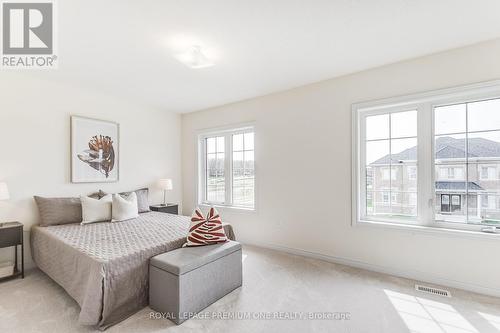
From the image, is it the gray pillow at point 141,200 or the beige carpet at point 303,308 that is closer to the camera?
the beige carpet at point 303,308

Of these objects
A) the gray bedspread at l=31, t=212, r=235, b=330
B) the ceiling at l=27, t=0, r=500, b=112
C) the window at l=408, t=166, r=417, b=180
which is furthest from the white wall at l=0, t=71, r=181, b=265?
the window at l=408, t=166, r=417, b=180

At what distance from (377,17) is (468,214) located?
2.20 m

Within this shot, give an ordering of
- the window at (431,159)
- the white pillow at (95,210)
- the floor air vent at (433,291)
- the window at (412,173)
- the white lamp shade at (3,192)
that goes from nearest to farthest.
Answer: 1. the floor air vent at (433,291)
2. the window at (431,159)
3. the white lamp shade at (3,192)
4. the window at (412,173)
5. the white pillow at (95,210)

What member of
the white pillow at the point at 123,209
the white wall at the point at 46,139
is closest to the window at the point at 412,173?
the white pillow at the point at 123,209

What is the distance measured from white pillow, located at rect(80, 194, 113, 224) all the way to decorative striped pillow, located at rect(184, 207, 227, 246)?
5.10 ft

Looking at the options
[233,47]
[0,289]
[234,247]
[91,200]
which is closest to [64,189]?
[91,200]

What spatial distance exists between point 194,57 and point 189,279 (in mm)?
2130

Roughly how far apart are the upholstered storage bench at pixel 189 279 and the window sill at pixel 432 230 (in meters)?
1.76

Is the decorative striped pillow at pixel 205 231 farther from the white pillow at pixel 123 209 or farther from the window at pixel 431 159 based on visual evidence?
the window at pixel 431 159

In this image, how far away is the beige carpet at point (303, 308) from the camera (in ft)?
6.13

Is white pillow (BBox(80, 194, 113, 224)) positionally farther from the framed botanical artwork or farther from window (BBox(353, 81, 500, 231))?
window (BBox(353, 81, 500, 231))

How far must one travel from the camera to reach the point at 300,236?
3.42 m

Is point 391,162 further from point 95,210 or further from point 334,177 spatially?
point 95,210

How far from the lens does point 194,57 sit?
2.46m
